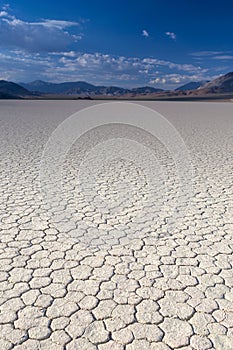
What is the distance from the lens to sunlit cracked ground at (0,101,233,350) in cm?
214

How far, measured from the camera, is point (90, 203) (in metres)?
4.70

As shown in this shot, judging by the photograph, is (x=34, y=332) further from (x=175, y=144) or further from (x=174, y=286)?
(x=175, y=144)

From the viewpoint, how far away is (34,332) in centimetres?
213

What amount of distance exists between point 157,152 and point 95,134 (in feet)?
14.3

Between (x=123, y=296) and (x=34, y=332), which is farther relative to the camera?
(x=123, y=296)

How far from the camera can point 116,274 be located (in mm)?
2834

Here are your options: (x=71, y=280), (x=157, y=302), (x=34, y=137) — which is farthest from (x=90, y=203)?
(x=34, y=137)

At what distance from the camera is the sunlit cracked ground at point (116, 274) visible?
2.14 meters

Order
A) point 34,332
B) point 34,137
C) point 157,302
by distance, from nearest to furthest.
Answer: point 34,332
point 157,302
point 34,137

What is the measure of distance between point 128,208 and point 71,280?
192 centimetres

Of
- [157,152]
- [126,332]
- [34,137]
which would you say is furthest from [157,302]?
[34,137]

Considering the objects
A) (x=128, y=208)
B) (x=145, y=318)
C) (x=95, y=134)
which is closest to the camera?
(x=145, y=318)

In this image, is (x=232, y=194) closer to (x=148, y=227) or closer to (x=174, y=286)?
(x=148, y=227)

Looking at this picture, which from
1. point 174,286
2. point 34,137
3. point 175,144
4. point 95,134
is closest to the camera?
point 174,286
